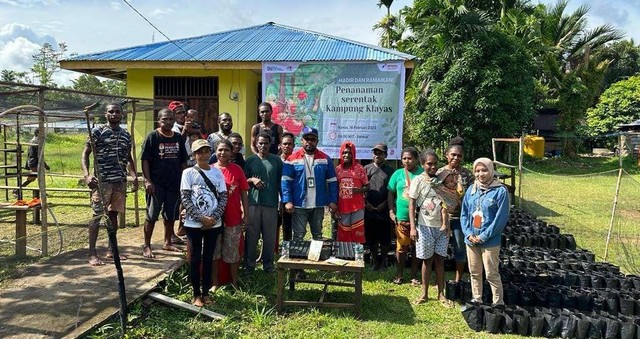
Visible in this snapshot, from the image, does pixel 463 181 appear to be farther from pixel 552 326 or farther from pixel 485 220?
pixel 552 326

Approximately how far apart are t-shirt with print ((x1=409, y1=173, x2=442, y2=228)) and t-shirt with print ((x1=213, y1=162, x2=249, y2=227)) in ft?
5.62

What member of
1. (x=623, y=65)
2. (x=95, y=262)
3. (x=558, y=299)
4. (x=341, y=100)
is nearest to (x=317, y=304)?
(x=558, y=299)

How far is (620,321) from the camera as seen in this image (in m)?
3.86

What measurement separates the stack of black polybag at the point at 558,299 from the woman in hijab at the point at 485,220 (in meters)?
0.29

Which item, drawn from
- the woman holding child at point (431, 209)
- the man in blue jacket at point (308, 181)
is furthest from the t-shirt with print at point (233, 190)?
the woman holding child at point (431, 209)

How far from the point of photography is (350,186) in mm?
5012

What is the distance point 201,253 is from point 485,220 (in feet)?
8.51

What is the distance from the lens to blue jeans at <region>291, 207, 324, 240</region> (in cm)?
494

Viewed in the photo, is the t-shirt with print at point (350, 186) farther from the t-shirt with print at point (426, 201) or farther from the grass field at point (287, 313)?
the grass field at point (287, 313)

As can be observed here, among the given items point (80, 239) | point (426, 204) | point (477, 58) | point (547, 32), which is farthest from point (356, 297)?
point (547, 32)

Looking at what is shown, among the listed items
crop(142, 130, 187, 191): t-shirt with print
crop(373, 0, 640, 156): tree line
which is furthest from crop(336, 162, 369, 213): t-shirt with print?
crop(373, 0, 640, 156): tree line

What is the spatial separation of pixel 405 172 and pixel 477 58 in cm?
1272

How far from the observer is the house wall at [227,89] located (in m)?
10.0

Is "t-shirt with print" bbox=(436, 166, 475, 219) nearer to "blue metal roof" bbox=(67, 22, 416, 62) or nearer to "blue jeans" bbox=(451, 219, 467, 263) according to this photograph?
"blue jeans" bbox=(451, 219, 467, 263)
